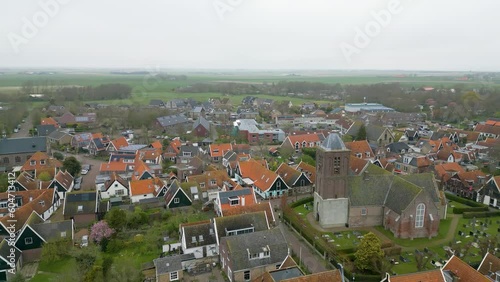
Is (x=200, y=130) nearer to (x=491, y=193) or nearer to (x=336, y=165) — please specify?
(x=336, y=165)

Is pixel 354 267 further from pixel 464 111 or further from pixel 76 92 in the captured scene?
pixel 76 92

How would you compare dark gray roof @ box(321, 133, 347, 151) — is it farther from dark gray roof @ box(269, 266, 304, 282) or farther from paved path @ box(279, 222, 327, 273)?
dark gray roof @ box(269, 266, 304, 282)

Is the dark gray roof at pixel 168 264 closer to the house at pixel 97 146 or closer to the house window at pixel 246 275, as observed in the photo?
the house window at pixel 246 275

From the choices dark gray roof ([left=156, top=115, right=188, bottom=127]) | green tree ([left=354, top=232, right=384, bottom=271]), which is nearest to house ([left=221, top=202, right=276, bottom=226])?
green tree ([left=354, top=232, right=384, bottom=271])

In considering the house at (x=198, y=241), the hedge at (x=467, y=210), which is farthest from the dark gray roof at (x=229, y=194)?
the hedge at (x=467, y=210)

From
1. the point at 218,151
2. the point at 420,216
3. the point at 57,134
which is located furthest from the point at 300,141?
the point at 57,134

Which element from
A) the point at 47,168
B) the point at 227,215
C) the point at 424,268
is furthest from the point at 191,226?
the point at 47,168
